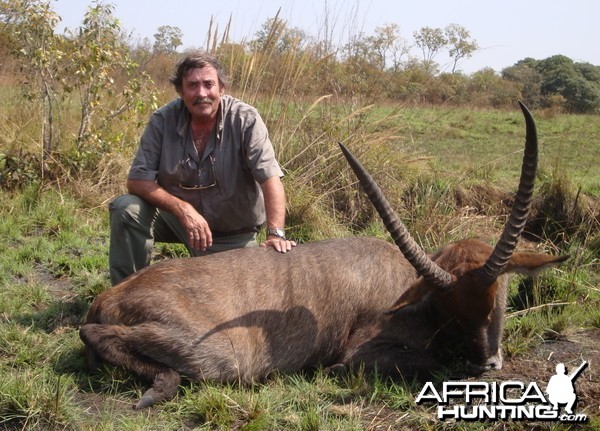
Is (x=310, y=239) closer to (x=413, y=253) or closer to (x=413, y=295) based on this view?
(x=413, y=295)

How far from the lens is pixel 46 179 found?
24.9 feet

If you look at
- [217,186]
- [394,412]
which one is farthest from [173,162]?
[394,412]

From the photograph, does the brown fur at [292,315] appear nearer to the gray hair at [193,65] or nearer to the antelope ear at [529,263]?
the antelope ear at [529,263]

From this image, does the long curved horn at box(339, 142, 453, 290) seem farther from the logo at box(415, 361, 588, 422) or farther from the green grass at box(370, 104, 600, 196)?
the green grass at box(370, 104, 600, 196)

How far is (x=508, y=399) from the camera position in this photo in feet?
12.0

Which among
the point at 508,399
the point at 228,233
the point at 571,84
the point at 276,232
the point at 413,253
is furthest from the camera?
the point at 571,84

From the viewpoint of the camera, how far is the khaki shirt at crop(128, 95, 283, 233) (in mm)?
5191

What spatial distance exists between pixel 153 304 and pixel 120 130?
200 inches

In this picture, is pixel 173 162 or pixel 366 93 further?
pixel 366 93

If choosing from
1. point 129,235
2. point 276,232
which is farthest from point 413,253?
point 129,235

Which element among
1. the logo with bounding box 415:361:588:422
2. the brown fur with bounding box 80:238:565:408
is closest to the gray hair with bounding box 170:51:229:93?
the brown fur with bounding box 80:238:565:408

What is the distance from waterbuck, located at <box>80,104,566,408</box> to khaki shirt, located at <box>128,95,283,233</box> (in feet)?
3.05

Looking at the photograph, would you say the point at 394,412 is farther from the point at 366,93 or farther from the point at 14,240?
the point at 366,93

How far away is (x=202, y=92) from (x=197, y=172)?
61 centimetres
